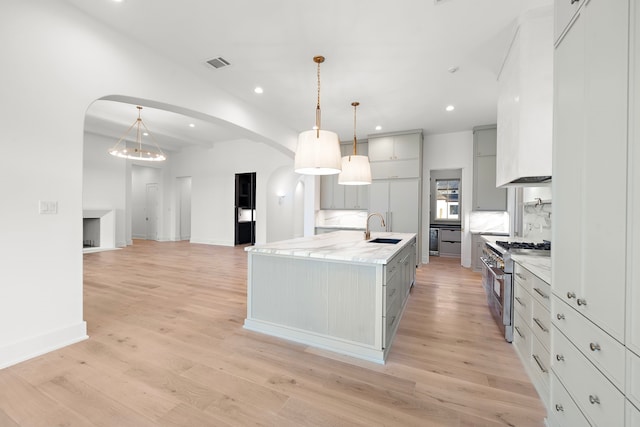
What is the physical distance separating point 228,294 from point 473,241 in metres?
4.94

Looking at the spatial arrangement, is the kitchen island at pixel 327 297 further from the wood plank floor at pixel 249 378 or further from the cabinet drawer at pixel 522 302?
the cabinet drawer at pixel 522 302

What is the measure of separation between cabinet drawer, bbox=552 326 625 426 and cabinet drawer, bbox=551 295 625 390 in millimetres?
35

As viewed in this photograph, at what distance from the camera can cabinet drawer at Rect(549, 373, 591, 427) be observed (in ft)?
4.11

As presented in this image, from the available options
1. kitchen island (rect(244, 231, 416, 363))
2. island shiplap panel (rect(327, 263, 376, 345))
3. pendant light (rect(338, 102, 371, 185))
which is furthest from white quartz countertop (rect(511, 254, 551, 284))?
pendant light (rect(338, 102, 371, 185))

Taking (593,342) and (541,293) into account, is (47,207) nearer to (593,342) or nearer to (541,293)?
(593,342)

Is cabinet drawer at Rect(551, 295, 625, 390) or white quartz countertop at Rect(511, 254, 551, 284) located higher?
white quartz countertop at Rect(511, 254, 551, 284)

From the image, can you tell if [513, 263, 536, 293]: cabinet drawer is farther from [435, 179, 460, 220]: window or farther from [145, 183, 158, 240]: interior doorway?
[145, 183, 158, 240]: interior doorway

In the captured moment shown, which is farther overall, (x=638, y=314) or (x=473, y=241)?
(x=473, y=241)

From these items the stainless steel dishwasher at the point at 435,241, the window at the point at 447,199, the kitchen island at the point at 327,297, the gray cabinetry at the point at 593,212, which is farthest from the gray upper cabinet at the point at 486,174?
the gray cabinetry at the point at 593,212

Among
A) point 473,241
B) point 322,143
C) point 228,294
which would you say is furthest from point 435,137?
point 228,294

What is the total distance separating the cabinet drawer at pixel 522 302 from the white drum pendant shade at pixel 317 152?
76.1 inches

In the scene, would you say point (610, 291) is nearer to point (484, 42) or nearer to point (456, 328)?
point (456, 328)

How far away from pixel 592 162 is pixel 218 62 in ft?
12.4

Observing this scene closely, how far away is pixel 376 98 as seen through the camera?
454 centimetres
